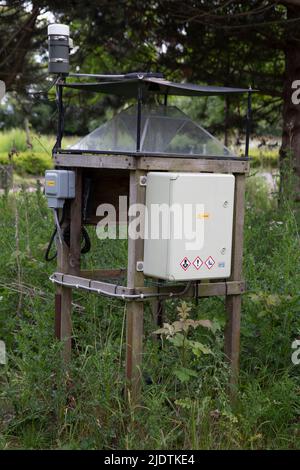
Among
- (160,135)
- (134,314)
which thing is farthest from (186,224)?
(160,135)

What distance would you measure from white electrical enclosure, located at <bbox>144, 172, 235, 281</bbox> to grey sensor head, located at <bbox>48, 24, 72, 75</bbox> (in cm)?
93

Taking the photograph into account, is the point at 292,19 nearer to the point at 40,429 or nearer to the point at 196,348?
the point at 196,348

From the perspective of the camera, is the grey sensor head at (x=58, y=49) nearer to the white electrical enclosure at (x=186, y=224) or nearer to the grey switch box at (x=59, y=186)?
the grey switch box at (x=59, y=186)

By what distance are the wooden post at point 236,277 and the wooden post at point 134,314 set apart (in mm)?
586

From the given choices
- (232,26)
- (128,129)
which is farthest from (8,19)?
(128,129)

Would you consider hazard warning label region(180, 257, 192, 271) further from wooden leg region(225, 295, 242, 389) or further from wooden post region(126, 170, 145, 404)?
wooden leg region(225, 295, 242, 389)

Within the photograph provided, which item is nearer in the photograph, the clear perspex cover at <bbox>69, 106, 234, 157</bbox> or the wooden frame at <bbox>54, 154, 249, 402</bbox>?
the wooden frame at <bbox>54, 154, 249, 402</bbox>

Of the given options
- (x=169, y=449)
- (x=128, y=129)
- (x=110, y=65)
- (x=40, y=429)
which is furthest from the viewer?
(x=110, y=65)

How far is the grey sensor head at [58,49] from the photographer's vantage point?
413 centimetres

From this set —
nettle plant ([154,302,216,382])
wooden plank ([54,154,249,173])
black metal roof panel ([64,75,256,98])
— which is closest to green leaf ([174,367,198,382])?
nettle plant ([154,302,216,382])

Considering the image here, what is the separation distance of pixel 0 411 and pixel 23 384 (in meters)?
0.20

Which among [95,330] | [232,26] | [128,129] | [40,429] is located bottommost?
[40,429]

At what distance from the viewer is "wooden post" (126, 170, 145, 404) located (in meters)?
3.68

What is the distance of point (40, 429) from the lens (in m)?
3.76
